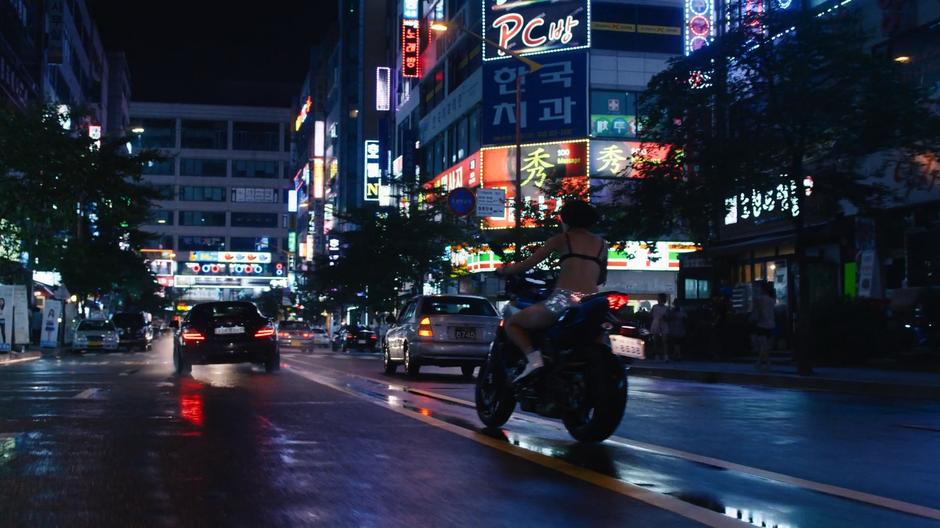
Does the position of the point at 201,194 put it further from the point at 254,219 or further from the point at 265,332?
the point at 265,332

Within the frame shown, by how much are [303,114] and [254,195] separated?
22.6 metres

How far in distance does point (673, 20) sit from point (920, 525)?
167ft

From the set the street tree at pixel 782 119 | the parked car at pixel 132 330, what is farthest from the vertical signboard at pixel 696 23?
the parked car at pixel 132 330

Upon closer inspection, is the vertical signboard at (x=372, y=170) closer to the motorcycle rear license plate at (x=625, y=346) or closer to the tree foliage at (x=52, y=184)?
the tree foliage at (x=52, y=184)

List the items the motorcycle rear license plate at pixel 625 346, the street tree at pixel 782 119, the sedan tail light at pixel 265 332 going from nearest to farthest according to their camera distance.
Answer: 1. the motorcycle rear license plate at pixel 625 346
2. the street tree at pixel 782 119
3. the sedan tail light at pixel 265 332

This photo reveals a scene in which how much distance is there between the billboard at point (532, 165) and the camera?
52.4 meters

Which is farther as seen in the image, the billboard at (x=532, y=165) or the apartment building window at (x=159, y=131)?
the apartment building window at (x=159, y=131)

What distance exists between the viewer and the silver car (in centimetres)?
2000

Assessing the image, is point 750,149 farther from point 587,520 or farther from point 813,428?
point 587,520

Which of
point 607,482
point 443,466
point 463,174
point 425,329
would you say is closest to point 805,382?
point 425,329

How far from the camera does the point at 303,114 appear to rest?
460 feet

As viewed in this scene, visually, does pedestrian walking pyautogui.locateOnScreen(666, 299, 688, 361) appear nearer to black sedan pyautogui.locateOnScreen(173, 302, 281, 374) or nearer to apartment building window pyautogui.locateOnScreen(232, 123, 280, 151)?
black sedan pyautogui.locateOnScreen(173, 302, 281, 374)

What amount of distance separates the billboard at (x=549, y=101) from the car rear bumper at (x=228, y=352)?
105 ft

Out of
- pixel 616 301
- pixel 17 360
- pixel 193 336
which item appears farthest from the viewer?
pixel 17 360
